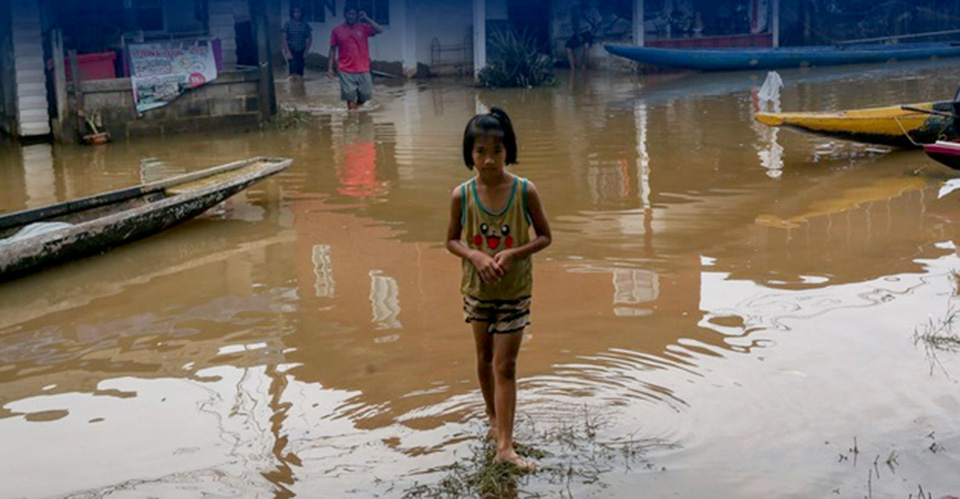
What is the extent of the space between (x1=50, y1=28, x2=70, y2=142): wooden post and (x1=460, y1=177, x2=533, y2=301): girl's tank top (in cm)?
1269

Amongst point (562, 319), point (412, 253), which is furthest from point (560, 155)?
point (562, 319)

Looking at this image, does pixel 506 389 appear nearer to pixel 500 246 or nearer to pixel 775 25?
pixel 500 246

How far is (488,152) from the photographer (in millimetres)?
4586

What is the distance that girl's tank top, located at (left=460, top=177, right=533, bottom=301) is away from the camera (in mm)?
4648

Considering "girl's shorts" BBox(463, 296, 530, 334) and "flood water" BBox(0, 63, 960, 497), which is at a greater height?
"girl's shorts" BBox(463, 296, 530, 334)

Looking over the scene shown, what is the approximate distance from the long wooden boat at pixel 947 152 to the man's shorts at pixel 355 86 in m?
10.1

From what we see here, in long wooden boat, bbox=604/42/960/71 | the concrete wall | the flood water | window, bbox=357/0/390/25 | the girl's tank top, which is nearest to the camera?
the girl's tank top

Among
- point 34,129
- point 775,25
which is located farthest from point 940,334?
point 775,25

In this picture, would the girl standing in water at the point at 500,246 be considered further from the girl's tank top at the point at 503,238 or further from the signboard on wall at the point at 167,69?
the signboard on wall at the point at 167,69

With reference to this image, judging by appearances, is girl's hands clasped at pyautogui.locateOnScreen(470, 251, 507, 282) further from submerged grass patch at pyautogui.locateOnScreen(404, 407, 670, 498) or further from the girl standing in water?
submerged grass patch at pyautogui.locateOnScreen(404, 407, 670, 498)

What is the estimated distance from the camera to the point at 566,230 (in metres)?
9.57

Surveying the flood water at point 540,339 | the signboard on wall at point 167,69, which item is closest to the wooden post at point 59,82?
the signboard on wall at point 167,69

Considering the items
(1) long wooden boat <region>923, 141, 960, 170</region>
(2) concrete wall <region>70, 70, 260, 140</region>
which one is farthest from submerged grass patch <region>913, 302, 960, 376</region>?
(2) concrete wall <region>70, 70, 260, 140</region>

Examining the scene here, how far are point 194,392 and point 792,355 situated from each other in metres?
3.14
